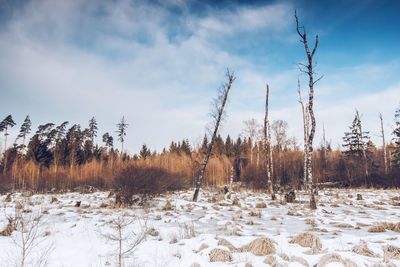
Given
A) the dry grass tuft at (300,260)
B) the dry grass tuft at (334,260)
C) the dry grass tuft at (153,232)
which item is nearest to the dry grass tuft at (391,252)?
the dry grass tuft at (334,260)

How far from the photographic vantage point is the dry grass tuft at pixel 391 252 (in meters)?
4.82

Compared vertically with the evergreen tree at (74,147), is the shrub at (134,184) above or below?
below

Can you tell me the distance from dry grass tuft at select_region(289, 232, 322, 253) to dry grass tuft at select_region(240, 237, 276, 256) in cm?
65

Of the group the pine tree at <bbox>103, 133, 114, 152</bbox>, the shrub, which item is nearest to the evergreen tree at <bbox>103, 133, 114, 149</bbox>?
the pine tree at <bbox>103, 133, 114, 152</bbox>

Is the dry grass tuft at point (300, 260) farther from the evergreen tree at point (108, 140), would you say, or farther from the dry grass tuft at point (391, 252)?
the evergreen tree at point (108, 140)

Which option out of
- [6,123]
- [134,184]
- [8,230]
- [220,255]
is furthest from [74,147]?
[220,255]

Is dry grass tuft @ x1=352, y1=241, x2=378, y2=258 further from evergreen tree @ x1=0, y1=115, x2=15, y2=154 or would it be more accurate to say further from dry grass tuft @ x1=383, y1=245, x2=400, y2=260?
evergreen tree @ x1=0, y1=115, x2=15, y2=154

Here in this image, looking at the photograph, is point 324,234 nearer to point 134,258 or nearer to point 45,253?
point 134,258

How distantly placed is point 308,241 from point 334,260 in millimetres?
1301

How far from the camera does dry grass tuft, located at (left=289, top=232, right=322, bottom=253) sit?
5573mm

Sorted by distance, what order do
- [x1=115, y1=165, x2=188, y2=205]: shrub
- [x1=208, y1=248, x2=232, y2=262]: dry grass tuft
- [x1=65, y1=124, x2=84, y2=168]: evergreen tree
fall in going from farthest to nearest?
[x1=65, y1=124, x2=84, y2=168]: evergreen tree < [x1=115, y1=165, x2=188, y2=205]: shrub < [x1=208, y1=248, x2=232, y2=262]: dry grass tuft

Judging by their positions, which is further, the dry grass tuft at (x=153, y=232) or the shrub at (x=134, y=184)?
the shrub at (x=134, y=184)

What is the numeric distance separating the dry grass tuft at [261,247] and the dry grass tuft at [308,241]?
65 cm

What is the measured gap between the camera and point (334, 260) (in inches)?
177
